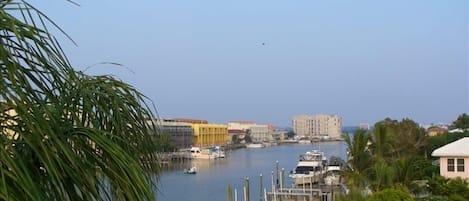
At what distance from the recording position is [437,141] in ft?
144

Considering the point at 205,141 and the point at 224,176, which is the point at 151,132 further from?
the point at 205,141

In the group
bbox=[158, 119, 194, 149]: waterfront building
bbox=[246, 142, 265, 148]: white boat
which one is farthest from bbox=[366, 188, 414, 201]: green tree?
bbox=[246, 142, 265, 148]: white boat

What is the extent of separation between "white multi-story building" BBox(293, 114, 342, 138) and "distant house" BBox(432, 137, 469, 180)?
15614 centimetres

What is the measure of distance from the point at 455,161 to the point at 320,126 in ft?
544

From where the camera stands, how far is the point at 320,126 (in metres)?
188

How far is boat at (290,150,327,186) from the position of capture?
43625 mm

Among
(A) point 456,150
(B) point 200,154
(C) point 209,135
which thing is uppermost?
(A) point 456,150

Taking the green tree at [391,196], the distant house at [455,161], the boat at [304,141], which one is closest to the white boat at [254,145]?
Result: the boat at [304,141]

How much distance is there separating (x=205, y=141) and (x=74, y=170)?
370ft

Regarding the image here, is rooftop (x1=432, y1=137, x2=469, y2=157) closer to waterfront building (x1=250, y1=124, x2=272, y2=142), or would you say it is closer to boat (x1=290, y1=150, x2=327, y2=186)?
boat (x1=290, y1=150, x2=327, y2=186)

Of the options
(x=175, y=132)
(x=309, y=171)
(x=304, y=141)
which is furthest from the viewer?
(x=304, y=141)

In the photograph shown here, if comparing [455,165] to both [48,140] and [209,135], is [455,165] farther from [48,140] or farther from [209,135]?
[209,135]

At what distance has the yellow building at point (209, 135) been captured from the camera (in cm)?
10725

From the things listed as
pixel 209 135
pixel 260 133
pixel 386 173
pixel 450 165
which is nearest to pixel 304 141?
pixel 260 133
